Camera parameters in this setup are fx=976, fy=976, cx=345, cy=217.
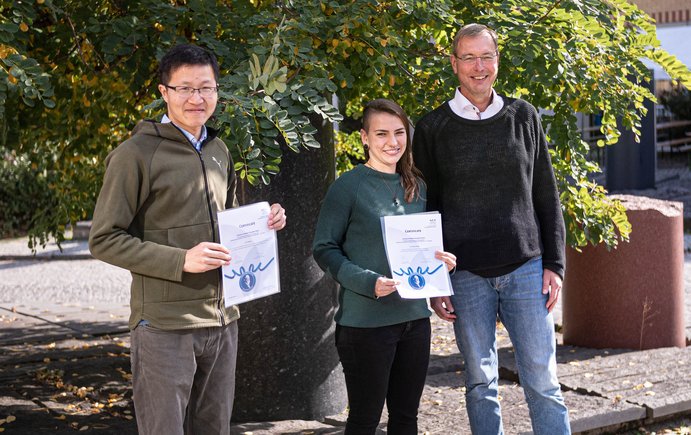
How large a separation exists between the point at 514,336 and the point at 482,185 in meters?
0.65

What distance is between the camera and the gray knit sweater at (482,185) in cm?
393

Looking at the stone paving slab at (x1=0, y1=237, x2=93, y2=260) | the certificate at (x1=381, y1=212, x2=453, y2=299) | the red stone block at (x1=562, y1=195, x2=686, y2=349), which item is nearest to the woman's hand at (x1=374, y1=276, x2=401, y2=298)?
the certificate at (x1=381, y1=212, x2=453, y2=299)

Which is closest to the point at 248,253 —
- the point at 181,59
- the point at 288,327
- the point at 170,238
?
the point at 170,238

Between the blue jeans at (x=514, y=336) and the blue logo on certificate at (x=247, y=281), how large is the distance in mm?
990

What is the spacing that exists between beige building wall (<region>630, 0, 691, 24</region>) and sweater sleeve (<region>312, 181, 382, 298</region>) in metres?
23.2

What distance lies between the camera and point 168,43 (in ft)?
16.2

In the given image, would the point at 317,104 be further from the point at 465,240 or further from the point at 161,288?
the point at 161,288

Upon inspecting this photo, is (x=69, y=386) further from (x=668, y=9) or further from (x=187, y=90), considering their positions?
(x=668, y=9)

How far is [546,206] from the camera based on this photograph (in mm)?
4090

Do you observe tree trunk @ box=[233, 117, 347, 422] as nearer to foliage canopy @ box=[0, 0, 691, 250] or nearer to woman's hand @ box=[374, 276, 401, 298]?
foliage canopy @ box=[0, 0, 691, 250]

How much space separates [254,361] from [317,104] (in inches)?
79.4

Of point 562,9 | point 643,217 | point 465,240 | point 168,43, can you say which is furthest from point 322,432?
point 643,217

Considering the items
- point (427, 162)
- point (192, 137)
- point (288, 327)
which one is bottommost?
point (288, 327)

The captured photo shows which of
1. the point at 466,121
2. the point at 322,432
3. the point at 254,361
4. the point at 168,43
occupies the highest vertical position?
the point at 168,43
